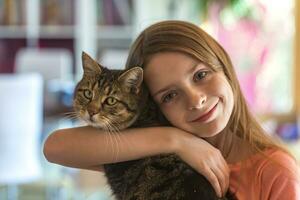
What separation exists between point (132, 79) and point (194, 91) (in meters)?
0.18

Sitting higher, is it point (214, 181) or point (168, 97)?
point (168, 97)

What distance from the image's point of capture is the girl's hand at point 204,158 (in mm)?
1122

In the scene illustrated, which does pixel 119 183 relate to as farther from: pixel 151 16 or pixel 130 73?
pixel 151 16

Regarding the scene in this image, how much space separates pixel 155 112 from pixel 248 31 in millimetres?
2414

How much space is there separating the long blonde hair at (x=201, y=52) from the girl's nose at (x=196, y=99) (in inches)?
2.9

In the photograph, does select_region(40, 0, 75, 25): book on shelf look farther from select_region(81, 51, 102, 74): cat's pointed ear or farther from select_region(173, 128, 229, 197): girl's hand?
select_region(173, 128, 229, 197): girl's hand

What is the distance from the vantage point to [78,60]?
14.4 feet

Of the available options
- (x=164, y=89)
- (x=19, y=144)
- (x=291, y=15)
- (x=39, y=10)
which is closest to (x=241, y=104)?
(x=164, y=89)

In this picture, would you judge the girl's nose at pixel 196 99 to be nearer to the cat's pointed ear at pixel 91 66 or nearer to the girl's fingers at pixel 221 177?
the girl's fingers at pixel 221 177

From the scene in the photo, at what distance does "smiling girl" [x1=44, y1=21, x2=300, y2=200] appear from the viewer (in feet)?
3.65

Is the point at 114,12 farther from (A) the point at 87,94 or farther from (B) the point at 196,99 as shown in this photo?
(B) the point at 196,99

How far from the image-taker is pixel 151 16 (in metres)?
4.25

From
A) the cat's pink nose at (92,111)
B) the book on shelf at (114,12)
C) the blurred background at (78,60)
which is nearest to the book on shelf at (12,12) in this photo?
the blurred background at (78,60)

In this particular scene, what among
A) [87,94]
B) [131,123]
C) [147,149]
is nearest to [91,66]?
[87,94]
